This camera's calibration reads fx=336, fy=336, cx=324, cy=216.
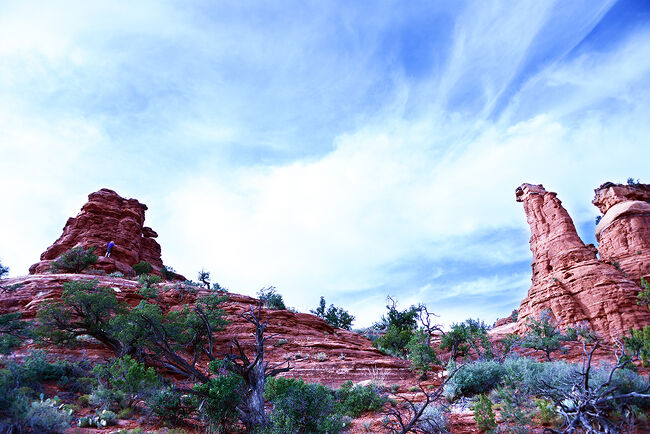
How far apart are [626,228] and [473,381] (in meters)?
32.3

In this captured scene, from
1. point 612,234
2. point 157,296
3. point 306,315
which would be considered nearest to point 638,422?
point 306,315

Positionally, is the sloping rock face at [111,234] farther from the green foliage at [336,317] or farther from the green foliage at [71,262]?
the green foliage at [336,317]

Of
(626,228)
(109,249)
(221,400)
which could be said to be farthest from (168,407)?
(626,228)

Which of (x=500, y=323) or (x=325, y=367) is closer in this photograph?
(x=325, y=367)

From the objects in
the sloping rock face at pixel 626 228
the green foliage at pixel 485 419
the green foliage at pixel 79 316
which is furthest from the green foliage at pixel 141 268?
the sloping rock face at pixel 626 228

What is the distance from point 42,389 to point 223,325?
8.92 meters

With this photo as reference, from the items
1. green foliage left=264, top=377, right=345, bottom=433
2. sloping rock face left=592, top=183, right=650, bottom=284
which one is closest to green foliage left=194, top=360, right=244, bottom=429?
green foliage left=264, top=377, right=345, bottom=433

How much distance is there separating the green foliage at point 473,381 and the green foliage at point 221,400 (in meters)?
6.37

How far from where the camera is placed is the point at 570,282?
28.8 meters

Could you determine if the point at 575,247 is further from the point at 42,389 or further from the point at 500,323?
the point at 42,389

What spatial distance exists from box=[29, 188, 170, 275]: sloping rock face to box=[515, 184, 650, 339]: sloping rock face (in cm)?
3683

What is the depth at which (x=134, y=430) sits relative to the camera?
713cm

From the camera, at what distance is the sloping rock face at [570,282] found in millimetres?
25469

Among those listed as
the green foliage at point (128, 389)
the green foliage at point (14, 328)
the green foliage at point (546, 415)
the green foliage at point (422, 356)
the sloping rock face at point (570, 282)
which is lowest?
the green foliage at point (546, 415)
